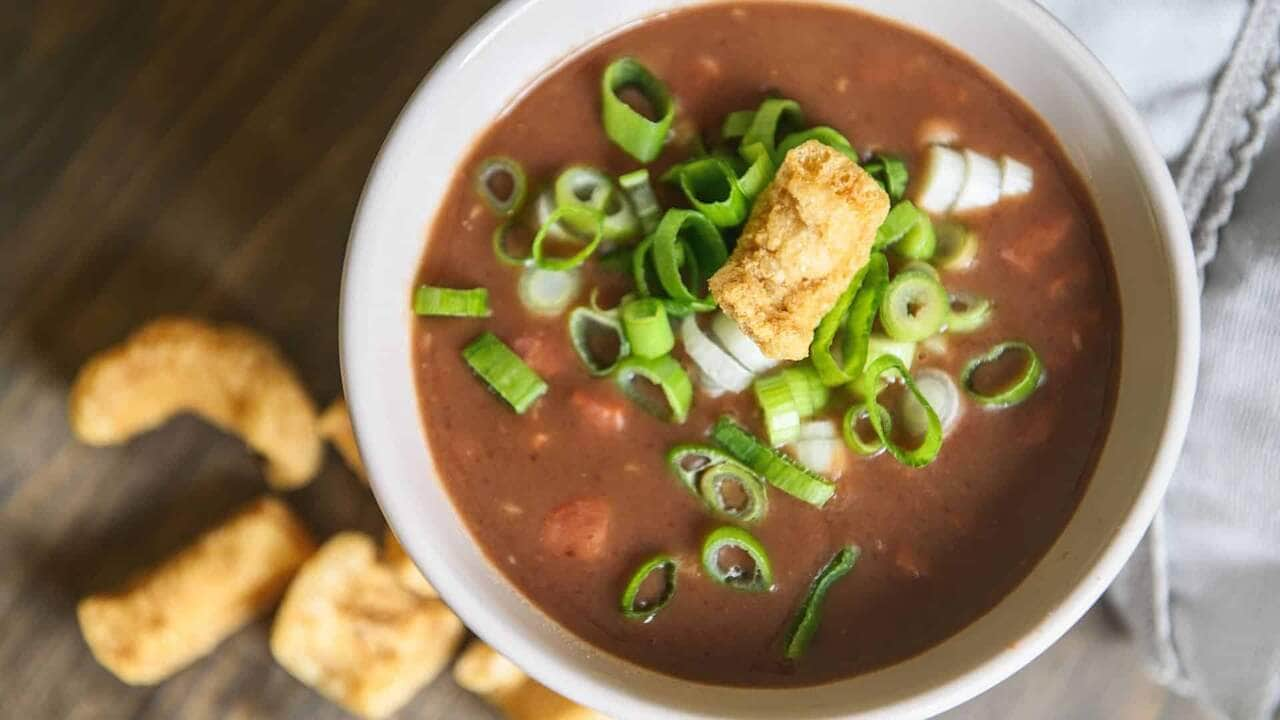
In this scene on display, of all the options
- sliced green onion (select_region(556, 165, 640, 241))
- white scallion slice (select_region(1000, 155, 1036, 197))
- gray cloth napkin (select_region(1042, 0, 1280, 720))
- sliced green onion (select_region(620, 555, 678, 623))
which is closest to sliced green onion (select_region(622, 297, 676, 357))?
sliced green onion (select_region(556, 165, 640, 241))

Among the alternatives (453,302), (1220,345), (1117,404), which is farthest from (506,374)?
(1220,345)

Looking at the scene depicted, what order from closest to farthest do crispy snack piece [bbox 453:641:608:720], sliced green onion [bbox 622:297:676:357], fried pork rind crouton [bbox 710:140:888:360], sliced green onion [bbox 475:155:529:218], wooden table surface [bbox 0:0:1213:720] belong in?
fried pork rind crouton [bbox 710:140:888:360] → sliced green onion [bbox 622:297:676:357] → sliced green onion [bbox 475:155:529:218] → crispy snack piece [bbox 453:641:608:720] → wooden table surface [bbox 0:0:1213:720]

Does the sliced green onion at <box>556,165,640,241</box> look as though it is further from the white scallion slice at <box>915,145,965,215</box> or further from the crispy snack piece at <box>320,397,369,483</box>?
the crispy snack piece at <box>320,397,369,483</box>

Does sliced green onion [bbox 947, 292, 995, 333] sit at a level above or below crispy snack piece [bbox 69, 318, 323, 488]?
above

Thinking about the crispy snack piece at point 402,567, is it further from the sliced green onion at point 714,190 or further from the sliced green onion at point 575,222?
the sliced green onion at point 714,190

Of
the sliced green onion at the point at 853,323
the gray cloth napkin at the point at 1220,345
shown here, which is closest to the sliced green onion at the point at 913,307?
the sliced green onion at the point at 853,323

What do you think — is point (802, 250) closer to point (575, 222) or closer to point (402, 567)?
point (575, 222)

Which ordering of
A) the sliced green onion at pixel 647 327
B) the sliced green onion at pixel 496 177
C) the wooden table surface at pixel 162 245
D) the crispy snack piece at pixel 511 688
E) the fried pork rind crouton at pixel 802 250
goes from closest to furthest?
1. the fried pork rind crouton at pixel 802 250
2. the sliced green onion at pixel 647 327
3. the sliced green onion at pixel 496 177
4. the crispy snack piece at pixel 511 688
5. the wooden table surface at pixel 162 245
